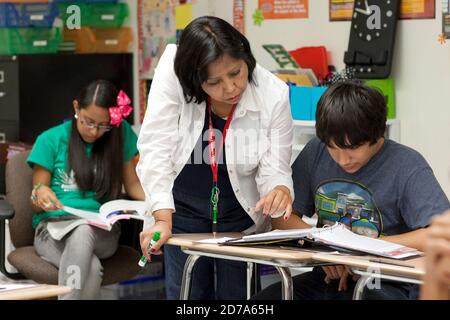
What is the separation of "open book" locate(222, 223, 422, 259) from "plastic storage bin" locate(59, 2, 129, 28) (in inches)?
116

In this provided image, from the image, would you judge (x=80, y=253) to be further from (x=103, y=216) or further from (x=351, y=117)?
(x=351, y=117)

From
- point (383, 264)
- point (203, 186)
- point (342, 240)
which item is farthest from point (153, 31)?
point (383, 264)

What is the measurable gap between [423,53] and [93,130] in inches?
53.9

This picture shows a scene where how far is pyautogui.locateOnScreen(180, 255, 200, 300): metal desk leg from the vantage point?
268 centimetres

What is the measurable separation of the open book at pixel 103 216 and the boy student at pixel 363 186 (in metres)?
0.83

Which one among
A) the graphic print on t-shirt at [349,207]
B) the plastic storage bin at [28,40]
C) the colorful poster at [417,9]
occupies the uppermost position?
the colorful poster at [417,9]

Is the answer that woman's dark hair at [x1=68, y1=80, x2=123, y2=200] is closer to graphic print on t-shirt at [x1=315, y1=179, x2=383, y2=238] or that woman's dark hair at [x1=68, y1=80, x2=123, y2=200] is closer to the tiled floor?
the tiled floor

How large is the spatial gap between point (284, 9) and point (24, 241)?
1.67m

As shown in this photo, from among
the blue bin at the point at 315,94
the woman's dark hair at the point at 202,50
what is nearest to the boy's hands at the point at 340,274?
the woman's dark hair at the point at 202,50

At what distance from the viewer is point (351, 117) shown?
2506 mm

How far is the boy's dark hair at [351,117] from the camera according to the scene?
8.19 feet

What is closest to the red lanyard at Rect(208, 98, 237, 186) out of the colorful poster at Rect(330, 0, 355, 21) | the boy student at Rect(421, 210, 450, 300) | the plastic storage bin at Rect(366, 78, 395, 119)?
the plastic storage bin at Rect(366, 78, 395, 119)

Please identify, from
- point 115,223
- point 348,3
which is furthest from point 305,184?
point 348,3

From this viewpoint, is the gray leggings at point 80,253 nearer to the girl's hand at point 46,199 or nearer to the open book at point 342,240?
the girl's hand at point 46,199
